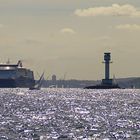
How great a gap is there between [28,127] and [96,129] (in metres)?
9.42

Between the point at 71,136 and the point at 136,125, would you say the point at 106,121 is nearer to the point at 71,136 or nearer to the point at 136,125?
the point at 136,125

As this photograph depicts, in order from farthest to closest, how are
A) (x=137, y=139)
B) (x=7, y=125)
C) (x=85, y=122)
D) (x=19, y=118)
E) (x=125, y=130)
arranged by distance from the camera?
(x=19, y=118)
(x=85, y=122)
(x=7, y=125)
(x=125, y=130)
(x=137, y=139)

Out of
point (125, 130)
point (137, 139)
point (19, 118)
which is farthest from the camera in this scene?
point (19, 118)

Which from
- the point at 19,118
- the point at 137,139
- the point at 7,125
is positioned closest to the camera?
the point at 137,139

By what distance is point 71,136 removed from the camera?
Answer: 293 ft

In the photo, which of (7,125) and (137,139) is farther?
(7,125)

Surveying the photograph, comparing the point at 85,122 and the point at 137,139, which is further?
the point at 85,122

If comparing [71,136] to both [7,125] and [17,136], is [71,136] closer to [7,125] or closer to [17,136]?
[17,136]

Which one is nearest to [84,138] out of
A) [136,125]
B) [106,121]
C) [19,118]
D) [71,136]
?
[71,136]

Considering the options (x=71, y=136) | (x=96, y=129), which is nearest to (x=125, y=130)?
(x=96, y=129)

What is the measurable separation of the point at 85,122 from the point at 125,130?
16.2 meters

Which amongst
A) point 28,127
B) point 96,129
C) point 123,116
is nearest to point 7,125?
point 28,127

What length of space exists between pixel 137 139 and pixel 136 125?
21634 mm

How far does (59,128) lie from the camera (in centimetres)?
10162
